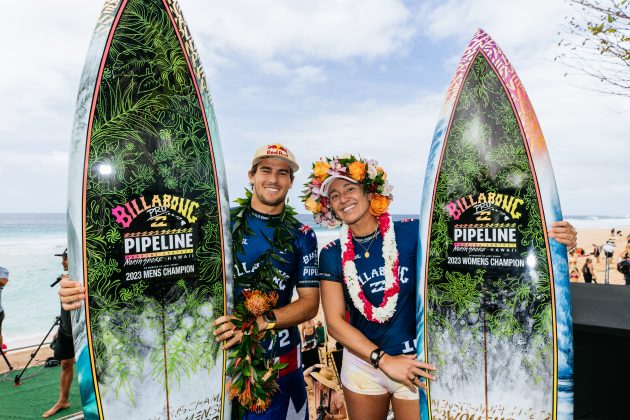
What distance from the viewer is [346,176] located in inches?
94.8

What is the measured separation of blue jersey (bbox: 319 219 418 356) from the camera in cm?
242

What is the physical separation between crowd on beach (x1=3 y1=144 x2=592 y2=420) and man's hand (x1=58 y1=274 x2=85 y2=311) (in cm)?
80

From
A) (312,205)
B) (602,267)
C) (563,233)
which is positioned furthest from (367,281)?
(602,267)

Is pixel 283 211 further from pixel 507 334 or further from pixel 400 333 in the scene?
pixel 507 334

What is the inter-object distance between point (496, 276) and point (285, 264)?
1436mm

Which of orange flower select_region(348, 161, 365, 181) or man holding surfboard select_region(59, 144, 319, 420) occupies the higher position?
orange flower select_region(348, 161, 365, 181)

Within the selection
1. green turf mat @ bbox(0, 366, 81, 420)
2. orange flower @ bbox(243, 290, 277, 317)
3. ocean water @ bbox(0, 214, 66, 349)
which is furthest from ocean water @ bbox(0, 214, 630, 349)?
orange flower @ bbox(243, 290, 277, 317)

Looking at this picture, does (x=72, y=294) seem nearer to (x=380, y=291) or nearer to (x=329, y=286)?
(x=329, y=286)

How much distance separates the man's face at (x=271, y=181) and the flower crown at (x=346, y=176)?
175 millimetres

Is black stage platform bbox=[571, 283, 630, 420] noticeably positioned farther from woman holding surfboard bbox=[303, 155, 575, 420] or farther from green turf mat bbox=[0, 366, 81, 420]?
green turf mat bbox=[0, 366, 81, 420]

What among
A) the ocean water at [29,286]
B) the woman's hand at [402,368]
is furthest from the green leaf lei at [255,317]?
the ocean water at [29,286]

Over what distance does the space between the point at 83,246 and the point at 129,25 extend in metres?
1.41

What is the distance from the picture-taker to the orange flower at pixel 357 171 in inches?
94.7

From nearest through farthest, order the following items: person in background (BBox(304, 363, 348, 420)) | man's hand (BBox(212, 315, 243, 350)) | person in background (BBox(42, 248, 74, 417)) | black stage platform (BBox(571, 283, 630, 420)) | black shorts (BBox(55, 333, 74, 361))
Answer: man's hand (BBox(212, 315, 243, 350))
black stage platform (BBox(571, 283, 630, 420))
person in background (BBox(42, 248, 74, 417))
black shorts (BBox(55, 333, 74, 361))
person in background (BBox(304, 363, 348, 420))
